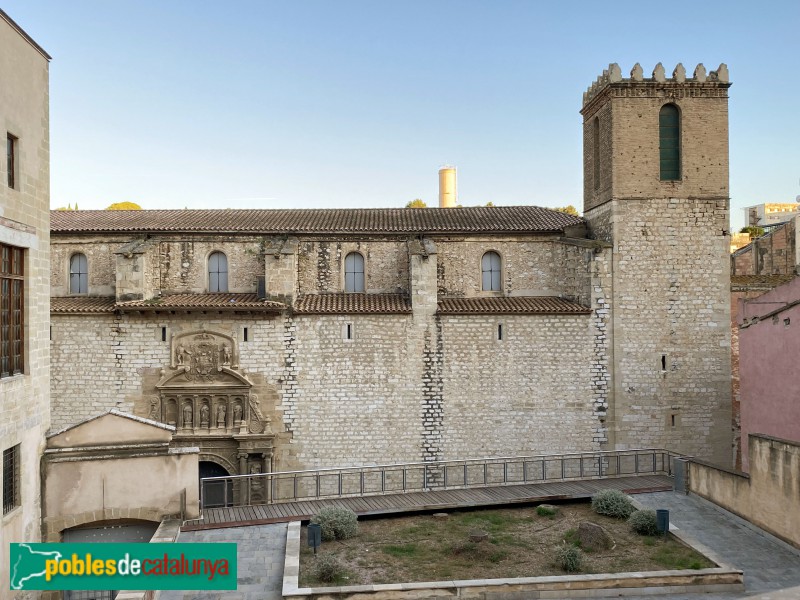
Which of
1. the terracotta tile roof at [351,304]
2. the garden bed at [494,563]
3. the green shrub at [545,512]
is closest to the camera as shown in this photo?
the garden bed at [494,563]

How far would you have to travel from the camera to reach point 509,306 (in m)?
22.5

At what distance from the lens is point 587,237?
963 inches

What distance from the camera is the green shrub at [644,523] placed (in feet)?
47.0

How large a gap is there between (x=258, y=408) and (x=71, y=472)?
25.1 feet

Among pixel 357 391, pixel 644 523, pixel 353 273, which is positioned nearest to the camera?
pixel 644 523

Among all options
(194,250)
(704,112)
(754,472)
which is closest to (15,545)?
(754,472)

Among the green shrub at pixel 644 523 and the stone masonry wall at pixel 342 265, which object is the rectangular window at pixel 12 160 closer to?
the stone masonry wall at pixel 342 265

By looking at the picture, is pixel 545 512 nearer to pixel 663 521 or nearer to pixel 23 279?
pixel 663 521

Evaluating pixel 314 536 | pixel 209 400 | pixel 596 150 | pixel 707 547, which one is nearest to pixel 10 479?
pixel 314 536

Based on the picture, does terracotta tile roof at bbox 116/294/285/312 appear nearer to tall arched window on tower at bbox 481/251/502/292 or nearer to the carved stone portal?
the carved stone portal

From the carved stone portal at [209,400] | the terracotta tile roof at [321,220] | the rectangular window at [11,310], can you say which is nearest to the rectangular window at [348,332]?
the carved stone portal at [209,400]

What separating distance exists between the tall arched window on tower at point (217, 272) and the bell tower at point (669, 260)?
13305 mm

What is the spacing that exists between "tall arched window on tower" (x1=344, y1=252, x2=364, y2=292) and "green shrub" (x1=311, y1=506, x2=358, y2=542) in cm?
1059

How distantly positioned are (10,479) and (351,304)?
38.1 feet
